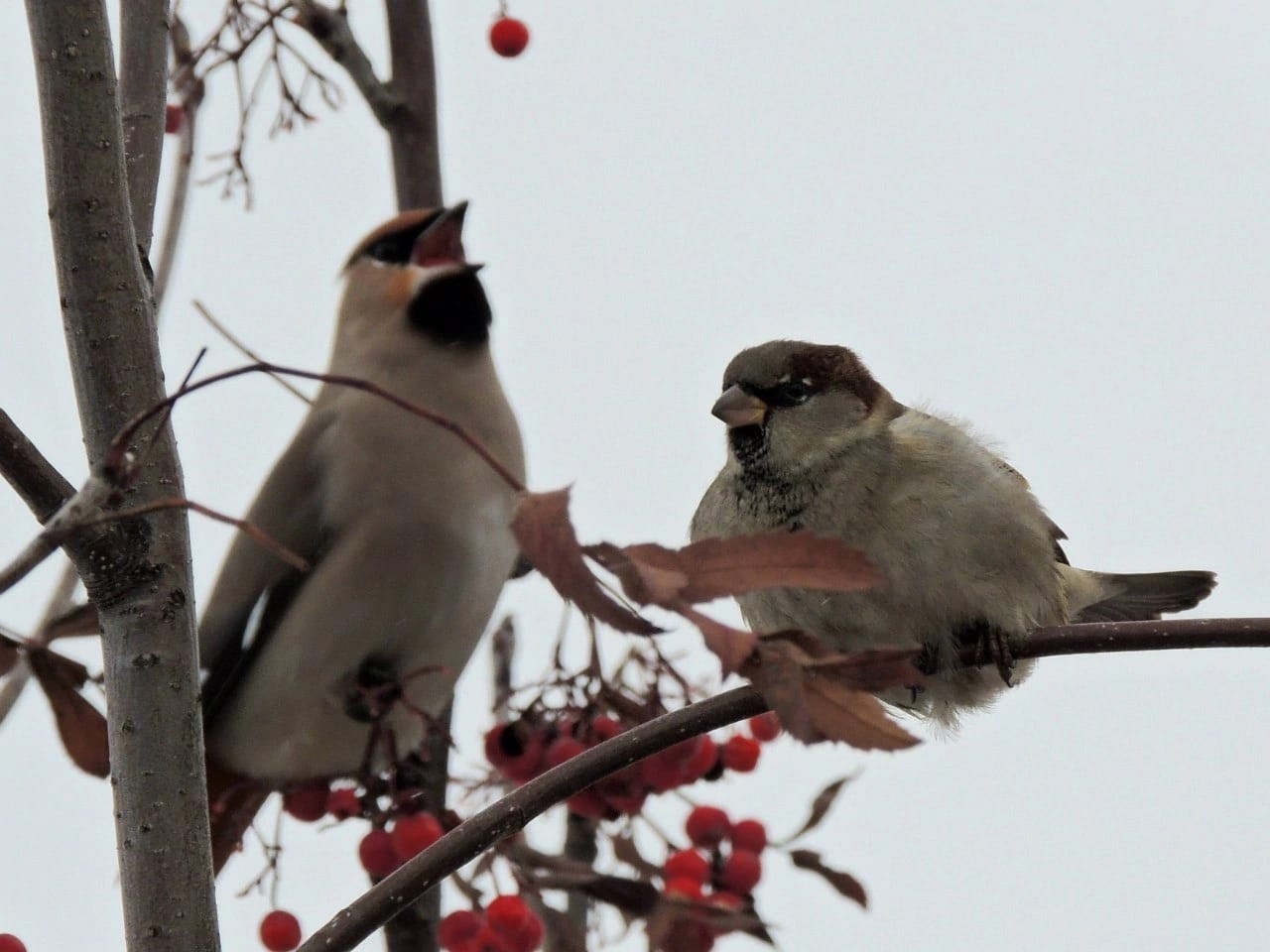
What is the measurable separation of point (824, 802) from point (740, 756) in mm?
250

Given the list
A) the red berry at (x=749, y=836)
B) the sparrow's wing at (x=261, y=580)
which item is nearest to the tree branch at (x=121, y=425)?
the red berry at (x=749, y=836)

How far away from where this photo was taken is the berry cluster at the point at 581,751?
2.42 meters

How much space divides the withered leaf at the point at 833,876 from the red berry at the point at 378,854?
0.62 meters

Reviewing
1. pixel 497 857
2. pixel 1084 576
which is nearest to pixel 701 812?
pixel 497 857

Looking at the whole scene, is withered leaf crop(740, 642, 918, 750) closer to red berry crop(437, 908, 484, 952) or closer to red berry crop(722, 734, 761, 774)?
red berry crop(437, 908, 484, 952)

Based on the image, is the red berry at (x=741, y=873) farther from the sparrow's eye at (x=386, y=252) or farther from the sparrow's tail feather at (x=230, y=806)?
the sparrow's eye at (x=386, y=252)

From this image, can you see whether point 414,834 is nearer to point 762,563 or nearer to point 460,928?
point 460,928

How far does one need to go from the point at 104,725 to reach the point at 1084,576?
6.86ft

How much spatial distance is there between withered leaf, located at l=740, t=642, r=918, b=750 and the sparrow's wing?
5.68 feet

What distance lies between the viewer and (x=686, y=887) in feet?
7.77

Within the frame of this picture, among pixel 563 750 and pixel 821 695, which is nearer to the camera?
pixel 821 695

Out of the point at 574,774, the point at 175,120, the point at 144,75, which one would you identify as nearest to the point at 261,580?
the point at 175,120

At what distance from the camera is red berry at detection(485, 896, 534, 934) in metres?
2.20

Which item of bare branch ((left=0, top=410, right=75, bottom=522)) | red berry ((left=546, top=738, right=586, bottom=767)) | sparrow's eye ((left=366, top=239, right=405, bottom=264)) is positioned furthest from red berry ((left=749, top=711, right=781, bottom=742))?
bare branch ((left=0, top=410, right=75, bottom=522))
